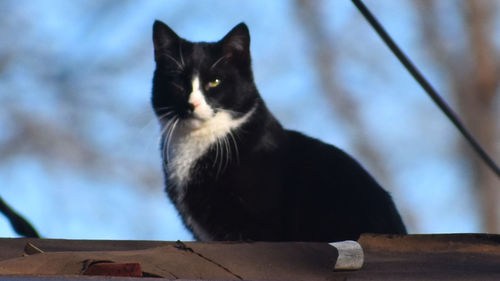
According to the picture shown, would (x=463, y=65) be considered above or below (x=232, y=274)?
above

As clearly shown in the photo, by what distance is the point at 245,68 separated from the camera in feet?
10.4

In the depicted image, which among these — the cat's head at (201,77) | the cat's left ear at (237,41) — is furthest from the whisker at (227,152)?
the cat's left ear at (237,41)

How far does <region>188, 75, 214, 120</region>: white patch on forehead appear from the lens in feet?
9.68

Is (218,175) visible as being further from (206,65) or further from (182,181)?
(206,65)

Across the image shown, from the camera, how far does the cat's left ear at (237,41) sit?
3.11m

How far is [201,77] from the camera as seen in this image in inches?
118

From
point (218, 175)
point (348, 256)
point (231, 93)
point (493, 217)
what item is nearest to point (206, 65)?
point (231, 93)

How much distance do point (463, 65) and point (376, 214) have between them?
3567 millimetres

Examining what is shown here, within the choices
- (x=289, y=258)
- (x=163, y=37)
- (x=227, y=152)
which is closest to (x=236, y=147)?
(x=227, y=152)

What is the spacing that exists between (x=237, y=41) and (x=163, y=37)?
0.99 feet

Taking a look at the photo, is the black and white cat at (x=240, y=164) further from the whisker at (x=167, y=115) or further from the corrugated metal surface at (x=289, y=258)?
the corrugated metal surface at (x=289, y=258)

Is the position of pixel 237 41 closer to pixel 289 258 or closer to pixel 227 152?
pixel 227 152

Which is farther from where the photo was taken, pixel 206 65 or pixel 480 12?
pixel 480 12

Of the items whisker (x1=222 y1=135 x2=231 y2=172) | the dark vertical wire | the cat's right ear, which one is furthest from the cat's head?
the dark vertical wire
